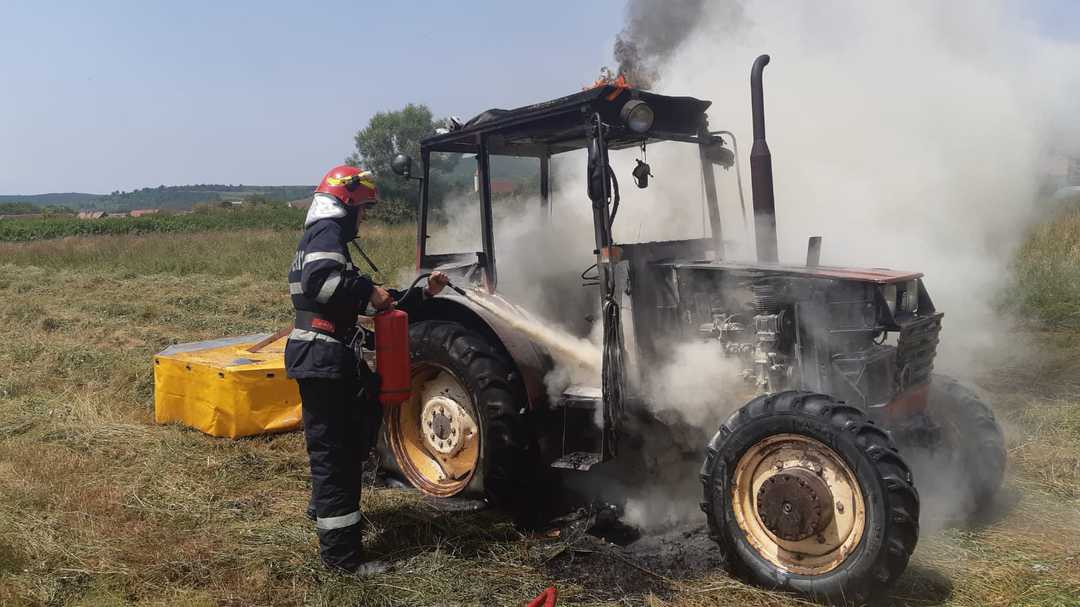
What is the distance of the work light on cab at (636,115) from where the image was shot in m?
4.18

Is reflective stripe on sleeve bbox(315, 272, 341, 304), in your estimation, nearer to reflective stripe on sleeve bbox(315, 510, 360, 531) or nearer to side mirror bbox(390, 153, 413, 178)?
reflective stripe on sleeve bbox(315, 510, 360, 531)

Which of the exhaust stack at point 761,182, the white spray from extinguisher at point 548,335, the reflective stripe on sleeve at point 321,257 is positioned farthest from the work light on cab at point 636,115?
the reflective stripe on sleeve at point 321,257

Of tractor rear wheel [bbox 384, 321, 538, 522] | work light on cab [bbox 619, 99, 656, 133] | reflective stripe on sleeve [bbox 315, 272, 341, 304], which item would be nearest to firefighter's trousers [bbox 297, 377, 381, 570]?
reflective stripe on sleeve [bbox 315, 272, 341, 304]

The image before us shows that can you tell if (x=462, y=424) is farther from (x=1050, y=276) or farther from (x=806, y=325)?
(x=1050, y=276)

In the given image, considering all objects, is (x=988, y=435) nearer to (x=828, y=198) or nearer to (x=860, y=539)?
(x=860, y=539)

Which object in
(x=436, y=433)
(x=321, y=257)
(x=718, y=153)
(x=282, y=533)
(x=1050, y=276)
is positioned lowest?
(x=282, y=533)

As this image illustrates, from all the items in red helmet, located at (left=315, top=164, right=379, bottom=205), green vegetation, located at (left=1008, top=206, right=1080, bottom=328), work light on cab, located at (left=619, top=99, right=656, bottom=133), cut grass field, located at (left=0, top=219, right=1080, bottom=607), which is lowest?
cut grass field, located at (left=0, top=219, right=1080, bottom=607)

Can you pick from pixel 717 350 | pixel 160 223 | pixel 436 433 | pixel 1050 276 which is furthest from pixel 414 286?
pixel 160 223

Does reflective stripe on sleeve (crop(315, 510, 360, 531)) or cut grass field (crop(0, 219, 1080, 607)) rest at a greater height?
reflective stripe on sleeve (crop(315, 510, 360, 531))

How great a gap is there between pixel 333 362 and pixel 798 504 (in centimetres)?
227

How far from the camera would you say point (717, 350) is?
4.25 metres

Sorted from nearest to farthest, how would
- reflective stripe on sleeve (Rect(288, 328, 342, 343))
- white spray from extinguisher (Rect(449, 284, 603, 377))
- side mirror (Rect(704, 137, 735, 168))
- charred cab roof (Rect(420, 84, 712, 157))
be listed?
reflective stripe on sleeve (Rect(288, 328, 342, 343)), charred cab roof (Rect(420, 84, 712, 157)), white spray from extinguisher (Rect(449, 284, 603, 377)), side mirror (Rect(704, 137, 735, 168))

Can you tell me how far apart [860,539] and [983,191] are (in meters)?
7.48

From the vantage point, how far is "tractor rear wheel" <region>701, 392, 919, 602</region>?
318 cm
